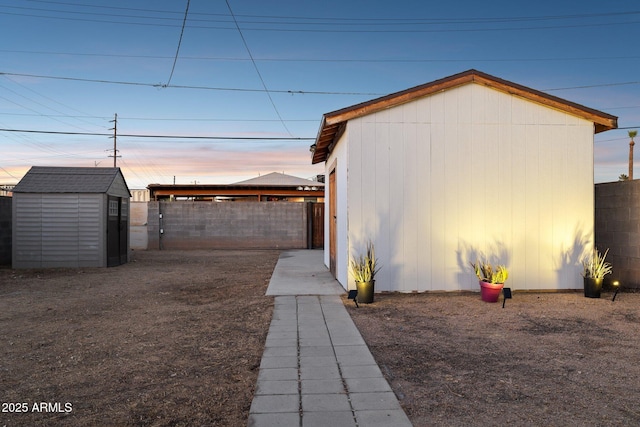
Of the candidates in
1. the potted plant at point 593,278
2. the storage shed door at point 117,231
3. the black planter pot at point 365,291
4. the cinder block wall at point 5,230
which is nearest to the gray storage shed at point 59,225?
the storage shed door at point 117,231

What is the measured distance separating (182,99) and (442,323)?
14.4m

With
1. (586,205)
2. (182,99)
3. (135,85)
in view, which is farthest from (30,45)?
(586,205)

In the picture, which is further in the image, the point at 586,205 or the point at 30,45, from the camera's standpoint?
the point at 30,45

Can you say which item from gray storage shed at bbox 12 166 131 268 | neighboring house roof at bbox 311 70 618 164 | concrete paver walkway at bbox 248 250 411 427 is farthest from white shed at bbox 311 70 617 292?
gray storage shed at bbox 12 166 131 268

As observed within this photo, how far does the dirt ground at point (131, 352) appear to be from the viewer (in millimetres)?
2963

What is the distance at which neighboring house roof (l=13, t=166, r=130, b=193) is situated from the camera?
11.6 meters

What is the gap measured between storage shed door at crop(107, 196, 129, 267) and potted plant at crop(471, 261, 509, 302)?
9607 millimetres

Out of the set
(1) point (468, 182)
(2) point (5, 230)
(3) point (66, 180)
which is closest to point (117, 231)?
(3) point (66, 180)

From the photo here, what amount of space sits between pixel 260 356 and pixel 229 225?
1410cm

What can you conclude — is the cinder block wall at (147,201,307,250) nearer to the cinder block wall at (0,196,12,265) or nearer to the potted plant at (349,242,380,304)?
the cinder block wall at (0,196,12,265)

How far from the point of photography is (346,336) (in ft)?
15.5

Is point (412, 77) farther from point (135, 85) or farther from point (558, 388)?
point (558, 388)

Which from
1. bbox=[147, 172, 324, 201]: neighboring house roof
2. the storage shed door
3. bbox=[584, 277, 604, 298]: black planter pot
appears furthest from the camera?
bbox=[147, 172, 324, 201]: neighboring house roof

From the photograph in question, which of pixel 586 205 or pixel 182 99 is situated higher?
pixel 182 99
